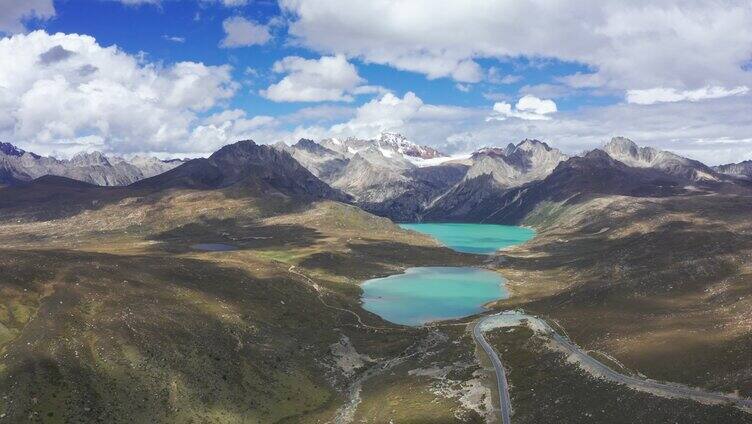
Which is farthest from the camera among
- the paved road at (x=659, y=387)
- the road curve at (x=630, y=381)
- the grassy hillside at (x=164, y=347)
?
the grassy hillside at (x=164, y=347)

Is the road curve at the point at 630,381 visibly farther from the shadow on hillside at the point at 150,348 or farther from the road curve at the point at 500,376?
the shadow on hillside at the point at 150,348

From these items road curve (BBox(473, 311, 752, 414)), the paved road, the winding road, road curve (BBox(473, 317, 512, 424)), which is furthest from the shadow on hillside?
the paved road

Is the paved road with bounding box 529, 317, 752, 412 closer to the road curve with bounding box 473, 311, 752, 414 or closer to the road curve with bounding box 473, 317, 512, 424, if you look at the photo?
the road curve with bounding box 473, 311, 752, 414

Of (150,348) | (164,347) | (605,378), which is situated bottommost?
Answer: (605,378)

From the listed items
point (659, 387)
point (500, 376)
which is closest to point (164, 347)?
point (500, 376)

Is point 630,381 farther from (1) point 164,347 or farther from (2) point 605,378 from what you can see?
(1) point 164,347

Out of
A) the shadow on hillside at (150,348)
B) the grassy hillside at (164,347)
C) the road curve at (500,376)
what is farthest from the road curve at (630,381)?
the shadow on hillside at (150,348)

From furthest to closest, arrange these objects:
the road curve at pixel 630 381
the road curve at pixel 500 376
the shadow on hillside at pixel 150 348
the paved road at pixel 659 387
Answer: the road curve at pixel 500 376
the shadow on hillside at pixel 150 348
the road curve at pixel 630 381
the paved road at pixel 659 387

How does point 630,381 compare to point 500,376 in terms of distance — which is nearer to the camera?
point 630,381
